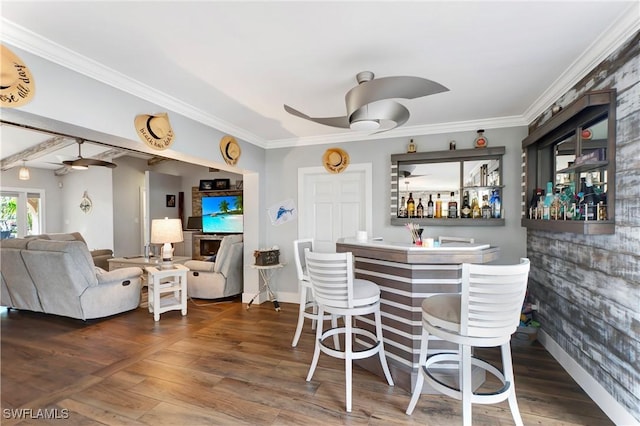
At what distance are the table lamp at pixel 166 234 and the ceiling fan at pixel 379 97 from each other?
114 inches

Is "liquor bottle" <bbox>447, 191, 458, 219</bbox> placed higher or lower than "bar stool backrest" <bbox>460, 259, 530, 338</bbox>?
higher

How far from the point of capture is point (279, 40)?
2023 mm

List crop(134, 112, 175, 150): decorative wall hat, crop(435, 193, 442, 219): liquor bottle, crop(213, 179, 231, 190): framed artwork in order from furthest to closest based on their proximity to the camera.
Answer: crop(213, 179, 231, 190): framed artwork, crop(435, 193, 442, 219): liquor bottle, crop(134, 112, 175, 150): decorative wall hat

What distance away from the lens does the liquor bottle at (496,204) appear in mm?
3684

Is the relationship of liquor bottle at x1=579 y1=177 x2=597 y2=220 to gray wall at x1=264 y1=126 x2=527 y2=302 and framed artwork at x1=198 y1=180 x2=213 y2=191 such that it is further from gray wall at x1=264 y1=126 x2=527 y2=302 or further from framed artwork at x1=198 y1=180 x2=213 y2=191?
framed artwork at x1=198 y1=180 x2=213 y2=191

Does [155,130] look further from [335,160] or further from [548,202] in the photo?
[548,202]

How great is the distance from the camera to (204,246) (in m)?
7.77

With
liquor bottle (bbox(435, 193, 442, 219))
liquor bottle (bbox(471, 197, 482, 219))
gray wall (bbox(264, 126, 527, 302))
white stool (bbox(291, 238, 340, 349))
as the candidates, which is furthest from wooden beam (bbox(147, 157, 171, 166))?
liquor bottle (bbox(471, 197, 482, 219))

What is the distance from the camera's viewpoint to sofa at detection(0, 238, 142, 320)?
12.2ft

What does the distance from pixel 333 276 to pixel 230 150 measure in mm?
2494

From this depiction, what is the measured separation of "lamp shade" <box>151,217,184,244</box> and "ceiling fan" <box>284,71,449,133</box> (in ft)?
9.48

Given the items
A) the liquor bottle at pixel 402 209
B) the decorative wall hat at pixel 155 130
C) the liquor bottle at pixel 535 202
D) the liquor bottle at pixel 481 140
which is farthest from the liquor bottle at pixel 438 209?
the decorative wall hat at pixel 155 130

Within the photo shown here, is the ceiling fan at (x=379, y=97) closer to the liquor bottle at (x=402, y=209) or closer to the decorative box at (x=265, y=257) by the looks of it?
the liquor bottle at (x=402, y=209)

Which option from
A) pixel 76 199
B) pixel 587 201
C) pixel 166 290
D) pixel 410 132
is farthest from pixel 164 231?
pixel 76 199
